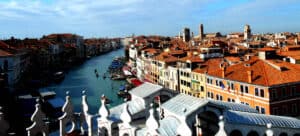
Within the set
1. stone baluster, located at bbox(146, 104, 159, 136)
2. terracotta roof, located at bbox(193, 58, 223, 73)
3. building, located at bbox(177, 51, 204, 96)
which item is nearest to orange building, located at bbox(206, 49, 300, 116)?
terracotta roof, located at bbox(193, 58, 223, 73)

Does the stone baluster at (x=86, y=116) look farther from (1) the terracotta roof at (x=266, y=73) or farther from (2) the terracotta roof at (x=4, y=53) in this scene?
(2) the terracotta roof at (x=4, y=53)

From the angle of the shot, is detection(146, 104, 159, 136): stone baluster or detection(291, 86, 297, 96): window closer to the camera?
detection(146, 104, 159, 136): stone baluster

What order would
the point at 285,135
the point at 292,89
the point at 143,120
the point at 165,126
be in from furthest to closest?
the point at 292,89 < the point at 285,135 < the point at 143,120 < the point at 165,126

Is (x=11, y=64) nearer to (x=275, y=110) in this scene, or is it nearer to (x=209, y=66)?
(x=209, y=66)

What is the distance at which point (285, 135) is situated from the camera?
7.54 metres

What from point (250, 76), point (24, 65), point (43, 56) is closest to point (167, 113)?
point (250, 76)

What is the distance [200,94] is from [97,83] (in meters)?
20.3

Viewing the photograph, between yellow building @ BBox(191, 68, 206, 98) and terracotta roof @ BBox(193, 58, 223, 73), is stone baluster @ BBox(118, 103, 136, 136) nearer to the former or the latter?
yellow building @ BBox(191, 68, 206, 98)

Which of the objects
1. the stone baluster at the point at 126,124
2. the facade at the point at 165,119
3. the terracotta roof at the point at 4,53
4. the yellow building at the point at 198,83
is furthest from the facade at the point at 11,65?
the stone baluster at the point at 126,124

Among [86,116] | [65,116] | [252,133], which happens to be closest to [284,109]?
[252,133]

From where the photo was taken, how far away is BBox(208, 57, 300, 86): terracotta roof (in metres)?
17.0

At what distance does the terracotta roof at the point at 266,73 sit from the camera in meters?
17.0

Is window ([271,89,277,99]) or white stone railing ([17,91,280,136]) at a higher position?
white stone railing ([17,91,280,136])

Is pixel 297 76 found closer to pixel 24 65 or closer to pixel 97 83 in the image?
pixel 97 83
